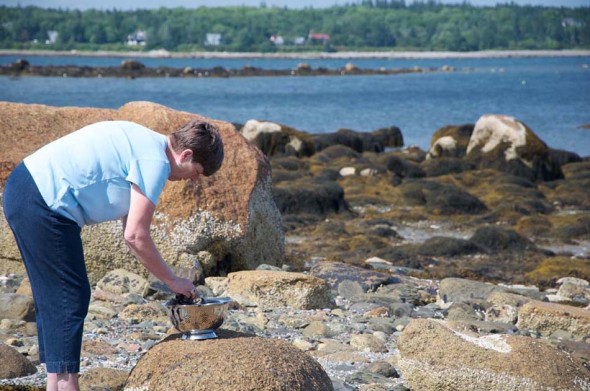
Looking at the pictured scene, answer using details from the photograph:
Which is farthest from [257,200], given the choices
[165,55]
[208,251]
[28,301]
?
[165,55]

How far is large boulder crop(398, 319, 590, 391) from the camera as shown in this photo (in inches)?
258

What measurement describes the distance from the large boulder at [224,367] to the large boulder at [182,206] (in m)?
4.68

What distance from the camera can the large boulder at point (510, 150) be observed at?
26.2 metres

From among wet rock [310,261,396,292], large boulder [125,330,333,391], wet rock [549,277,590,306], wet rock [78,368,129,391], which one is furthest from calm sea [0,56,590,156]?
large boulder [125,330,333,391]

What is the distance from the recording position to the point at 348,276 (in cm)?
1179

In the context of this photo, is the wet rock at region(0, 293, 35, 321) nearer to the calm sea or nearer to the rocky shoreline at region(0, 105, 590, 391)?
the rocky shoreline at region(0, 105, 590, 391)

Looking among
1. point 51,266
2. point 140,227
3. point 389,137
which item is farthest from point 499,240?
point 389,137

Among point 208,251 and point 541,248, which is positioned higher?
point 208,251

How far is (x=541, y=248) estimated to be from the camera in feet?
57.4

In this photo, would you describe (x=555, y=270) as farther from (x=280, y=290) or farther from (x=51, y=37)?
(x=51, y=37)

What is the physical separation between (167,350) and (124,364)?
6.85 feet

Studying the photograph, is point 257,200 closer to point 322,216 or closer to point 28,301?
point 28,301

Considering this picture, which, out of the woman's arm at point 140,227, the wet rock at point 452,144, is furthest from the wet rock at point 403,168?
the woman's arm at point 140,227

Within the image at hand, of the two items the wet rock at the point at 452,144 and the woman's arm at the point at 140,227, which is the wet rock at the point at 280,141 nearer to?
the wet rock at the point at 452,144
